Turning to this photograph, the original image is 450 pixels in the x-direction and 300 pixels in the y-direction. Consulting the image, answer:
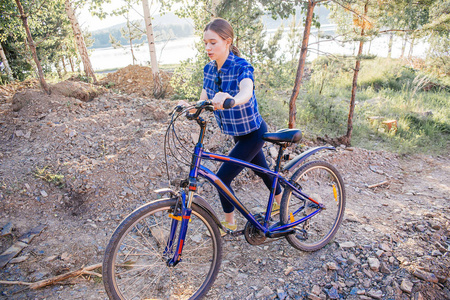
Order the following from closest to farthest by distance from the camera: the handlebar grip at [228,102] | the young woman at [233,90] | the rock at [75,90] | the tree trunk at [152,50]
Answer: the handlebar grip at [228,102]
the young woman at [233,90]
the rock at [75,90]
the tree trunk at [152,50]

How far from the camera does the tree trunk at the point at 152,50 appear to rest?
7105 millimetres

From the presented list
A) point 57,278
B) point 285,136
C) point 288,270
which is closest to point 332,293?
point 288,270

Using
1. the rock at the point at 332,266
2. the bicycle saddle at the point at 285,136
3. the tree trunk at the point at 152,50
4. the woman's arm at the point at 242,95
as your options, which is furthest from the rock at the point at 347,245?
the tree trunk at the point at 152,50

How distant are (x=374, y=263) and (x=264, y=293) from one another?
115cm

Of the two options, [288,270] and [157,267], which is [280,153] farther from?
[157,267]

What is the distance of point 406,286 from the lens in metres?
2.37

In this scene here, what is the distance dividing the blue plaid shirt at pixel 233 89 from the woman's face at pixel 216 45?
0.07m

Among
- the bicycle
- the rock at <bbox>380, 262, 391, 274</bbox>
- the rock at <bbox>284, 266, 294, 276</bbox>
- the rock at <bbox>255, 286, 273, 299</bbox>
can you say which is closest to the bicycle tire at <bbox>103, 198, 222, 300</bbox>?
the bicycle

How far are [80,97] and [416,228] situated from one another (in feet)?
21.6

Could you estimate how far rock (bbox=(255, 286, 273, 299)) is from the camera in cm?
243

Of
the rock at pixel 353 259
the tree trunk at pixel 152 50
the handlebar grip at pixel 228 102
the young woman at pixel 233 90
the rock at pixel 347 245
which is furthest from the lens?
the tree trunk at pixel 152 50

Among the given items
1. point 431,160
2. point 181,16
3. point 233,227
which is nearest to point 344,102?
point 431,160

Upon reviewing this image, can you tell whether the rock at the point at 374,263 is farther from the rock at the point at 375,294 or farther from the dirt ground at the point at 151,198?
the rock at the point at 375,294

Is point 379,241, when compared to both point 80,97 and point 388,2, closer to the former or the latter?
point 388,2
